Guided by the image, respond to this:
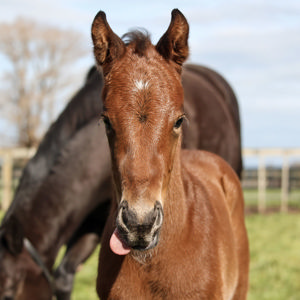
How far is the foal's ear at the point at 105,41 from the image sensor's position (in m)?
2.34

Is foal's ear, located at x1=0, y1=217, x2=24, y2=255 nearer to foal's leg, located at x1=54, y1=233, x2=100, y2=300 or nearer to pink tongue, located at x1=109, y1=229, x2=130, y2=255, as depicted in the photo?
foal's leg, located at x1=54, y1=233, x2=100, y2=300

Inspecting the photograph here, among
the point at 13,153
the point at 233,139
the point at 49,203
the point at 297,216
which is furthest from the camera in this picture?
the point at 13,153

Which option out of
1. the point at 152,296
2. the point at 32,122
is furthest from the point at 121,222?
the point at 32,122

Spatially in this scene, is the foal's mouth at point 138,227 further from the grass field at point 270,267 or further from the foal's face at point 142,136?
the grass field at point 270,267

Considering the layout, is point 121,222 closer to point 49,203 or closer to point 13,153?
point 49,203

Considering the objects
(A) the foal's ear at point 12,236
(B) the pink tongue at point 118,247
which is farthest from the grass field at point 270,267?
(B) the pink tongue at point 118,247

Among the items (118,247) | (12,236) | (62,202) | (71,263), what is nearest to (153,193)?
(118,247)

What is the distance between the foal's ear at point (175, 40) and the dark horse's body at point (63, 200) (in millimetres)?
2051

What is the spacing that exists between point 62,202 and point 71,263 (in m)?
0.63

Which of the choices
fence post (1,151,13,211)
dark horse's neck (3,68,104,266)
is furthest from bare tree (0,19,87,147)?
dark horse's neck (3,68,104,266)

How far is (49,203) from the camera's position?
14.0 feet

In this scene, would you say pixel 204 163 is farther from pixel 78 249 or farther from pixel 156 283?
pixel 78 249

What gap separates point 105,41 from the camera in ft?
7.75

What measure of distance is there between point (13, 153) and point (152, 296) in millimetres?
12342
